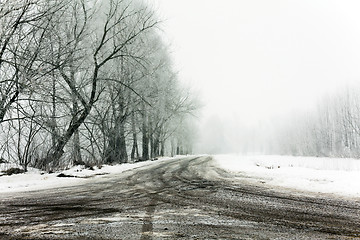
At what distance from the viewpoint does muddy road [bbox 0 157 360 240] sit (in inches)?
110

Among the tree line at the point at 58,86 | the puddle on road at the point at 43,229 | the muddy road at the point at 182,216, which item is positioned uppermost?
the tree line at the point at 58,86

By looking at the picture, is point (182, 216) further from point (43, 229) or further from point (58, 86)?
point (58, 86)

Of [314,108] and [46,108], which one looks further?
[314,108]

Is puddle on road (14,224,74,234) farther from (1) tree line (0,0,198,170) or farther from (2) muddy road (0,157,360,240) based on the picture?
(1) tree line (0,0,198,170)

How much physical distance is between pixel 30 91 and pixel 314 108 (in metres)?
65.1

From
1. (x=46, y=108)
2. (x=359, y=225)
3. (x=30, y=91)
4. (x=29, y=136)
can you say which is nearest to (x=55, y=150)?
(x=29, y=136)

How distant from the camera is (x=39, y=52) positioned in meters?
9.69

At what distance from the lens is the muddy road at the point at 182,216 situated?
279cm

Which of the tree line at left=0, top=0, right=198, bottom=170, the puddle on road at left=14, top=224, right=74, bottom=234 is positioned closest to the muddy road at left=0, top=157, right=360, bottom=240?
the puddle on road at left=14, top=224, right=74, bottom=234

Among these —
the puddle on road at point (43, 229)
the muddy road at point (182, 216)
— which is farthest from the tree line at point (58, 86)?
the puddle on road at point (43, 229)

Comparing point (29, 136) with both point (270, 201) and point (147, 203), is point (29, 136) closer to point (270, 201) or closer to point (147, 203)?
point (147, 203)

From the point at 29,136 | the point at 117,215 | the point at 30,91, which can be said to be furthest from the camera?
the point at 29,136

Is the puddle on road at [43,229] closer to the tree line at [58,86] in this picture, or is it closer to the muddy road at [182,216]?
the muddy road at [182,216]

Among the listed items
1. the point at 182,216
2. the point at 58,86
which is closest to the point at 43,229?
the point at 182,216
